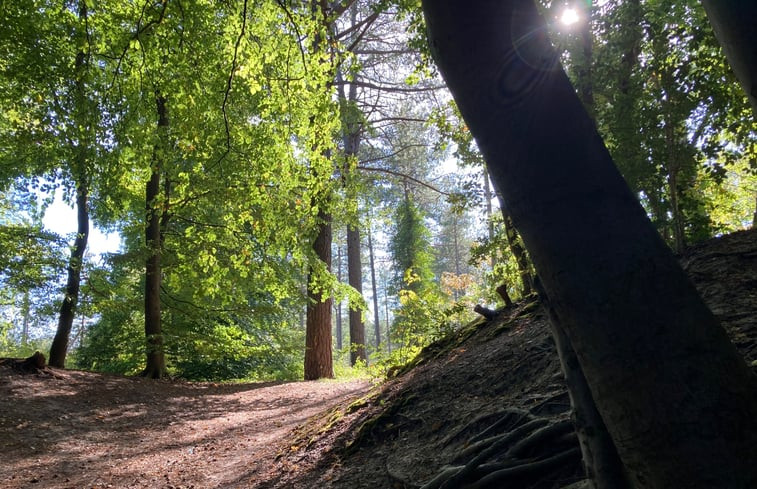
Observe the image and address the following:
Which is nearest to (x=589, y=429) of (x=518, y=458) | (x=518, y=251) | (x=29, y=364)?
(x=518, y=458)

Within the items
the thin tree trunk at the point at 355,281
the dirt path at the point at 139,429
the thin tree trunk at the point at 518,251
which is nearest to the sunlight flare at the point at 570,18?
the thin tree trunk at the point at 518,251

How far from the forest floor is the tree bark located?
154 cm

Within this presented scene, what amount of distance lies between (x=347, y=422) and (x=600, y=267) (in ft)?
13.8

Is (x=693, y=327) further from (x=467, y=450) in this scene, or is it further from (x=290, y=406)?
(x=290, y=406)

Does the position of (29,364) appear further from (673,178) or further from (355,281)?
(673,178)

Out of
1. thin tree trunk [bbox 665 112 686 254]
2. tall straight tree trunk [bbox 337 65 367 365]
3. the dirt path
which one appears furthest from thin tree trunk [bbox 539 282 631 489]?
tall straight tree trunk [bbox 337 65 367 365]

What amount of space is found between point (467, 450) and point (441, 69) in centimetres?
239

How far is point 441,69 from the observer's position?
1859mm

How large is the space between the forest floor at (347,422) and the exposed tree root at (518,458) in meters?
0.01

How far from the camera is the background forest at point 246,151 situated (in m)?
5.26

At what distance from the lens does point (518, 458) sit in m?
2.69

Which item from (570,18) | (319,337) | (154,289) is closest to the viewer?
(570,18)

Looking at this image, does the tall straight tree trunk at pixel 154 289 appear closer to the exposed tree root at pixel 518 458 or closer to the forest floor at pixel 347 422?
the forest floor at pixel 347 422

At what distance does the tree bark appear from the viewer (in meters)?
2.03
